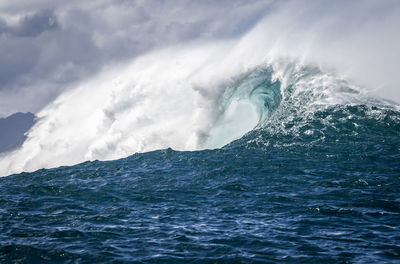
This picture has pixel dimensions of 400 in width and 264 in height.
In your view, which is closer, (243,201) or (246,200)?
(243,201)

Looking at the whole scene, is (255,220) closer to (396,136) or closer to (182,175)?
(182,175)

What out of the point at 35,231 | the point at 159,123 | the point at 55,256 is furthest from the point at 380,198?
the point at 159,123

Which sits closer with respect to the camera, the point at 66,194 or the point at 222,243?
the point at 222,243

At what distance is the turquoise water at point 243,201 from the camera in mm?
11281

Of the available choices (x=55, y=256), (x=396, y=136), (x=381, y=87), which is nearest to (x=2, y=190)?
(x=55, y=256)

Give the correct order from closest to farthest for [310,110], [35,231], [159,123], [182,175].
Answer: [35,231], [182,175], [310,110], [159,123]

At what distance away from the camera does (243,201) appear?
54.5 feet

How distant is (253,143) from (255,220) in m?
13.5

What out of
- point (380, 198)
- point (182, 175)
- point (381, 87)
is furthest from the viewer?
point (381, 87)

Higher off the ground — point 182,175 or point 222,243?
point 182,175

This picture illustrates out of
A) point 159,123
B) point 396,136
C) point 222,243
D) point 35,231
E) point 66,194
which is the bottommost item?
point 222,243

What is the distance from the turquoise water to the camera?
1128cm

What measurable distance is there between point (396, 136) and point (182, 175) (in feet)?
51.7

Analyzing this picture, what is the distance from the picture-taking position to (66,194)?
19891mm
